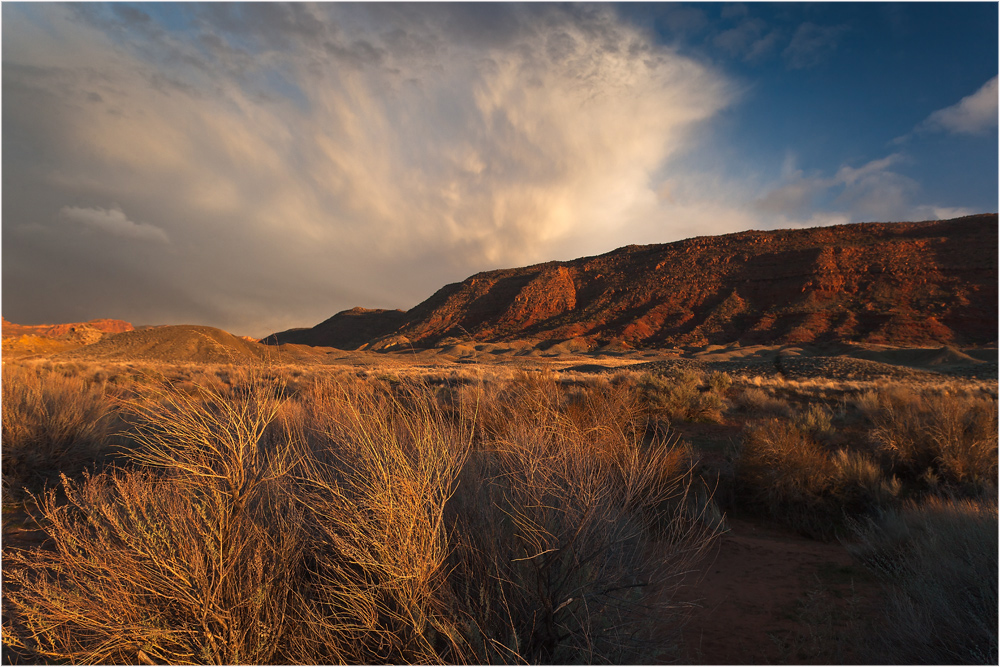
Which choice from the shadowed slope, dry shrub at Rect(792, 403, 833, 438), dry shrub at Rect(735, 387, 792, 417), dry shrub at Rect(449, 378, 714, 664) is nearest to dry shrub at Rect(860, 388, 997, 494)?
dry shrub at Rect(792, 403, 833, 438)

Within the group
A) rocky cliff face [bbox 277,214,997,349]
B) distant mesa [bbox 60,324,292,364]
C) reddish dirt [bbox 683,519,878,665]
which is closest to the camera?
reddish dirt [bbox 683,519,878,665]

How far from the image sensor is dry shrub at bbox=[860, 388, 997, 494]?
22.9 ft

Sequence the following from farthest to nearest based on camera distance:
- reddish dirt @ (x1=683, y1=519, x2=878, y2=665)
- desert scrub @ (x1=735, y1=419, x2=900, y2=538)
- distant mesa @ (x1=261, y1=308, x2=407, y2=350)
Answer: distant mesa @ (x1=261, y1=308, x2=407, y2=350)
desert scrub @ (x1=735, y1=419, x2=900, y2=538)
reddish dirt @ (x1=683, y1=519, x2=878, y2=665)

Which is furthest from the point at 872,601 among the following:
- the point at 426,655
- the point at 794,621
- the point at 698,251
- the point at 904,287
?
the point at 698,251

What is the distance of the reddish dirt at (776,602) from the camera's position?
12.0 feet

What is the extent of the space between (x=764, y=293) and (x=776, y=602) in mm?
65248

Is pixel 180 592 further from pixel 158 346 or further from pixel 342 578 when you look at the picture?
pixel 158 346

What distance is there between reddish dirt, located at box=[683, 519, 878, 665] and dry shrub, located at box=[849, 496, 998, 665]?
1.03ft

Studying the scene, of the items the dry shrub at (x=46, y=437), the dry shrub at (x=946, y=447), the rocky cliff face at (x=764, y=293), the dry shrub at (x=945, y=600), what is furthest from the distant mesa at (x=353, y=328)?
the dry shrub at (x=945, y=600)

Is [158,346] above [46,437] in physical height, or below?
above

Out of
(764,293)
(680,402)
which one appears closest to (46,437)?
(680,402)

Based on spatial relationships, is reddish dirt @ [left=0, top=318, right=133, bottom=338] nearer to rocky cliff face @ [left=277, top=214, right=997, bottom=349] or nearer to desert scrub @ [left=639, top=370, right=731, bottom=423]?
rocky cliff face @ [left=277, top=214, right=997, bottom=349]

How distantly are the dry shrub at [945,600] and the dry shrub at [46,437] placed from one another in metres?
8.52

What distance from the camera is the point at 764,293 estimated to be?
60812 millimetres
